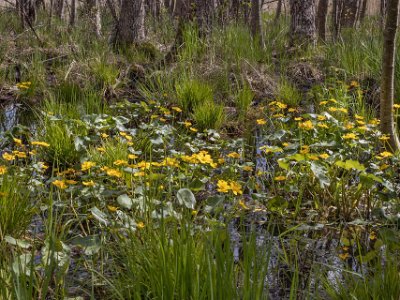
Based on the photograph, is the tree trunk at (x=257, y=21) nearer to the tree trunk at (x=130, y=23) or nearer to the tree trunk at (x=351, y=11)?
the tree trunk at (x=130, y=23)

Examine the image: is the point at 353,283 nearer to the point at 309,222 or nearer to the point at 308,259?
the point at 308,259

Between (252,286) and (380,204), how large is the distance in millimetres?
1522

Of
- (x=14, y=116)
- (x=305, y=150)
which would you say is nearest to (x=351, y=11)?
(x=14, y=116)

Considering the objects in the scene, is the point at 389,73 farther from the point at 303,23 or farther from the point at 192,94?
the point at 303,23

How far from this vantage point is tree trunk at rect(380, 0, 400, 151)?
300cm

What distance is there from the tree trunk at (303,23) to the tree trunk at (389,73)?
13.2ft

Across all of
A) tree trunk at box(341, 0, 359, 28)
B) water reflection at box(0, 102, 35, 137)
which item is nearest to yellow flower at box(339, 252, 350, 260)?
water reflection at box(0, 102, 35, 137)

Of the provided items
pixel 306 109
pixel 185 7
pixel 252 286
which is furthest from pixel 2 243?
pixel 185 7

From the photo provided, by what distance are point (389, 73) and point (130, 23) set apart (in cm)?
478

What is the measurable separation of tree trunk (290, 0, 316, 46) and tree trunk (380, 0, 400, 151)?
4033 mm

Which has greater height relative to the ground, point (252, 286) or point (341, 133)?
point (341, 133)

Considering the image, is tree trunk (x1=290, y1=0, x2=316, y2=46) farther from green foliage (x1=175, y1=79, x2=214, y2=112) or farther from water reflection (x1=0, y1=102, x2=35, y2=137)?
water reflection (x1=0, y1=102, x2=35, y2=137)

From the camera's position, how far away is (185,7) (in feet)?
23.0

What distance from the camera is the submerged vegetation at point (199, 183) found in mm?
1630
